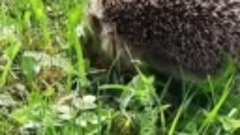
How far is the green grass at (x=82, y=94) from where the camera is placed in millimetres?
2172

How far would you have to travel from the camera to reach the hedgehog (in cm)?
224

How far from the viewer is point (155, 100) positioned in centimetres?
224

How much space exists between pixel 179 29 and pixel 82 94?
1.16 ft

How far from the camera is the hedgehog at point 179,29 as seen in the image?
2.24 m

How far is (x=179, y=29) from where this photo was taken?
2.23 metres

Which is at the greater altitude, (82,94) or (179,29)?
(179,29)

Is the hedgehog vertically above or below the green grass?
above

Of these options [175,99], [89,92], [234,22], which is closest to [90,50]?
[89,92]

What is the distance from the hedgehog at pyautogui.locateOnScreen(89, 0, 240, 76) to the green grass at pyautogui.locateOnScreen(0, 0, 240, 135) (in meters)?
0.07

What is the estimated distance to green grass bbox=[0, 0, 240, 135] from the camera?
217 centimetres

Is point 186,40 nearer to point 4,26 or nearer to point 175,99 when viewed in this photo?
point 175,99

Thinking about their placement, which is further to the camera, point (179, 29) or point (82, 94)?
point (82, 94)

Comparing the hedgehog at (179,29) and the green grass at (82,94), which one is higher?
the hedgehog at (179,29)

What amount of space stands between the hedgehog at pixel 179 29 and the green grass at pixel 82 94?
0.24ft
